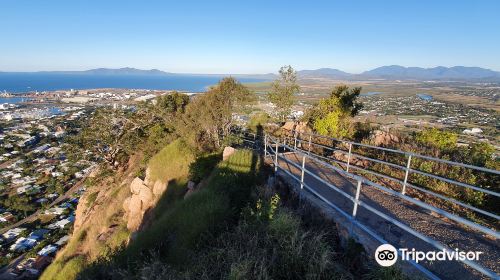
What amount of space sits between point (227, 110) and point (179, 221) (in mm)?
6995

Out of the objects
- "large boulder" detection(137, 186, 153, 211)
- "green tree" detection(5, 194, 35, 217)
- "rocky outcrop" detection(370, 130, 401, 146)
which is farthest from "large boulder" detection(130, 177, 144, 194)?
"green tree" detection(5, 194, 35, 217)

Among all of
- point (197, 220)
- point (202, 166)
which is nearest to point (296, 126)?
point (202, 166)

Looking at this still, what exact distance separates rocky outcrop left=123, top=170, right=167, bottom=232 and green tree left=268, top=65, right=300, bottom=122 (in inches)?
380

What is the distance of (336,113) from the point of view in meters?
13.1

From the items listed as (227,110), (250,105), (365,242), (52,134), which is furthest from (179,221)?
(52,134)

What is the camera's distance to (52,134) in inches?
2438

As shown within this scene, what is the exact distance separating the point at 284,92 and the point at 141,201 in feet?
38.4

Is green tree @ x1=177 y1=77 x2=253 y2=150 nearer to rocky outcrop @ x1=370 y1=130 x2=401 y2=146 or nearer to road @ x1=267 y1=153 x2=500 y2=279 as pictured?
rocky outcrop @ x1=370 y1=130 x2=401 y2=146

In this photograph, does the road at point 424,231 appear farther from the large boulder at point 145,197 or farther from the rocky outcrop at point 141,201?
the large boulder at point 145,197

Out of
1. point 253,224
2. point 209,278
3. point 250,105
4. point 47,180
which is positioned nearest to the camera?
point 209,278

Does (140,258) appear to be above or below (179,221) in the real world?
below

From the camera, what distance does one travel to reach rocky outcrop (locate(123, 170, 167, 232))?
10.9 m

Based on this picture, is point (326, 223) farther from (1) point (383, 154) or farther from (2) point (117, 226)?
(2) point (117, 226)

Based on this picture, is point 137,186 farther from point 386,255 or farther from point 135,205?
point 386,255
